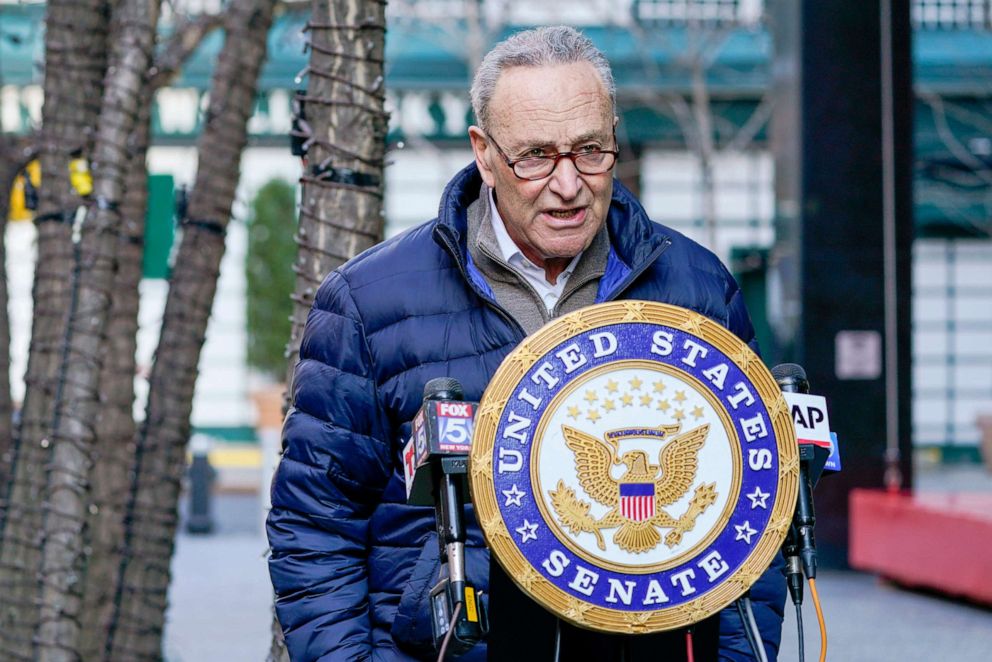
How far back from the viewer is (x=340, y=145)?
14.9 feet

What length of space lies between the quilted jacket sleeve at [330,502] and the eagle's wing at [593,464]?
0.57 meters

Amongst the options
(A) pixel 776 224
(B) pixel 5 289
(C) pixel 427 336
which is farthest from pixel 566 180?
(A) pixel 776 224

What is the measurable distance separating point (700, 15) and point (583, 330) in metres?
22.9

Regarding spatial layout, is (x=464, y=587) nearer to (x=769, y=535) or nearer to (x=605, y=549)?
(x=605, y=549)

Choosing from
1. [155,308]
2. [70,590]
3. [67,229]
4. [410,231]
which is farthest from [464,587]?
[155,308]

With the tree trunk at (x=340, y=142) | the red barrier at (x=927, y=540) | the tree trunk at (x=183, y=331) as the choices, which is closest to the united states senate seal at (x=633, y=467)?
the tree trunk at (x=340, y=142)

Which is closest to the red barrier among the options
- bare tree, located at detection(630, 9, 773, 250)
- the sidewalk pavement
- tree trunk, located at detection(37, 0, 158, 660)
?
the sidewalk pavement

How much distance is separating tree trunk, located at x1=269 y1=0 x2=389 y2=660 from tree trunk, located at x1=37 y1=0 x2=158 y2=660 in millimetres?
1674

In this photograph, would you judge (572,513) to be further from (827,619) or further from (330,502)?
(827,619)

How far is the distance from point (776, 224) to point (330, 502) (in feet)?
35.8

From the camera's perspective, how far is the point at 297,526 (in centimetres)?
298

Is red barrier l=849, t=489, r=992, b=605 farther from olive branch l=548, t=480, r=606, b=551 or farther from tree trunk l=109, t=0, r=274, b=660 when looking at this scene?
olive branch l=548, t=480, r=606, b=551

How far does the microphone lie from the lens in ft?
8.07

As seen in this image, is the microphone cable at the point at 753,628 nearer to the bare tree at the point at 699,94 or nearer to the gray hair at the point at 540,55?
the gray hair at the point at 540,55
